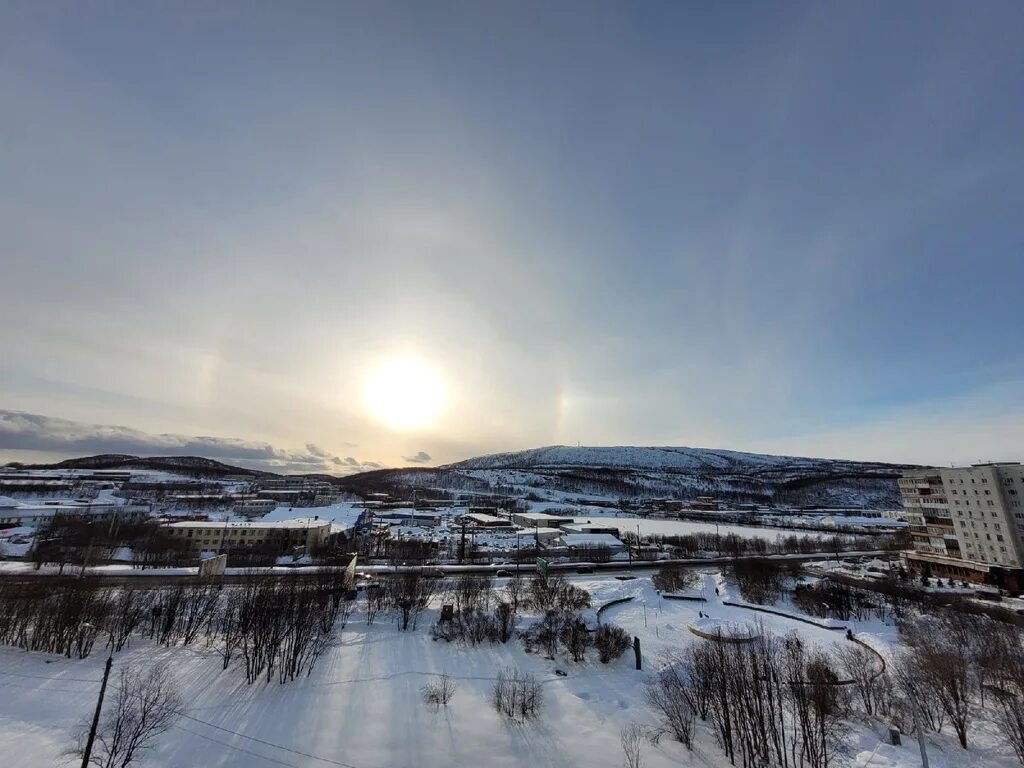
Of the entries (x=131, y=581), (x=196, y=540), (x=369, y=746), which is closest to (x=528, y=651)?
(x=369, y=746)

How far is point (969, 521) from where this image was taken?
68.5 m

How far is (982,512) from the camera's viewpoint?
6706 centimetres

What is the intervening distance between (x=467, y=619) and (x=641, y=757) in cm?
2521

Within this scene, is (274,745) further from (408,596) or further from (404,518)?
(404,518)

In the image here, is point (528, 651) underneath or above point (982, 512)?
underneath

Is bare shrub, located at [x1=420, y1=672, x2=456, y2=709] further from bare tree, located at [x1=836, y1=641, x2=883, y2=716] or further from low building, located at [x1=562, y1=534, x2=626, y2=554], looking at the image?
low building, located at [x1=562, y1=534, x2=626, y2=554]

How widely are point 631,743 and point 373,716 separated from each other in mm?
15810

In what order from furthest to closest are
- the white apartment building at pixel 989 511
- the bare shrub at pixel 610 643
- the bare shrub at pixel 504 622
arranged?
the white apartment building at pixel 989 511 → the bare shrub at pixel 504 622 → the bare shrub at pixel 610 643

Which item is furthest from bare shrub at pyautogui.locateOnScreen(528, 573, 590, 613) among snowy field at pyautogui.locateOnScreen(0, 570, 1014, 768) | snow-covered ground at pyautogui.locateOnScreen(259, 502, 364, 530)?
snow-covered ground at pyautogui.locateOnScreen(259, 502, 364, 530)

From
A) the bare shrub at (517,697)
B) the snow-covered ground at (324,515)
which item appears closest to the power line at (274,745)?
the bare shrub at (517,697)

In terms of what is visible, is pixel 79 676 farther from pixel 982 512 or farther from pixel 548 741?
pixel 982 512

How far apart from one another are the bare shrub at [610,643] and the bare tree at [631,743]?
11215 millimetres

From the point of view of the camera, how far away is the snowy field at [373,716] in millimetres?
23984

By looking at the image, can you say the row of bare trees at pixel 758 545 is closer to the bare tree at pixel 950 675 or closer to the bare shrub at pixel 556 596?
the bare shrub at pixel 556 596
